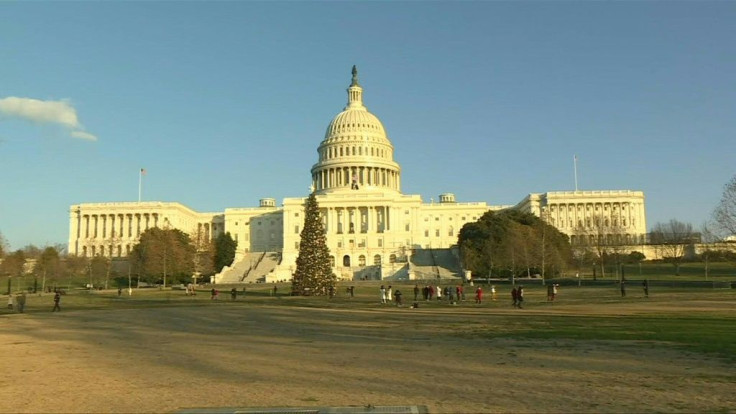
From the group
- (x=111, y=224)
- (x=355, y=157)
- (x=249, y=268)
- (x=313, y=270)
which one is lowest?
(x=313, y=270)

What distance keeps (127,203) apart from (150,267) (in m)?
69.4

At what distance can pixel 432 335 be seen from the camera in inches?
930

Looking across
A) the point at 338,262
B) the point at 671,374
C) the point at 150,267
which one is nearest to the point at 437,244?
the point at 338,262

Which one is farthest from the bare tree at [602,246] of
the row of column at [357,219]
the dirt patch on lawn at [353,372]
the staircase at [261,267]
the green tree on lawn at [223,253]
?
the dirt patch on lawn at [353,372]

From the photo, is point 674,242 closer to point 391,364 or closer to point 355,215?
point 355,215

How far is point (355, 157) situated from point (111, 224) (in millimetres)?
64153

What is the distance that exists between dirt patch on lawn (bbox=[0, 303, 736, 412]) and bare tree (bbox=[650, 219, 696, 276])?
239 ft

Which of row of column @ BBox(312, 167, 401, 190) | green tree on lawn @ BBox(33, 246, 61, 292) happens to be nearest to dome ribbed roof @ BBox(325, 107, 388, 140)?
row of column @ BBox(312, 167, 401, 190)

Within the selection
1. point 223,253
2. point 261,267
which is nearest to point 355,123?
point 223,253

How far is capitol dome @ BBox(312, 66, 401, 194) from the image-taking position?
151 m

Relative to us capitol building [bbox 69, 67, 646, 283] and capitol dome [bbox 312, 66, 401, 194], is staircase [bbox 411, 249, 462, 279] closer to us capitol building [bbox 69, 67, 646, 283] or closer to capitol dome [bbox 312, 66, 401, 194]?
us capitol building [bbox 69, 67, 646, 283]

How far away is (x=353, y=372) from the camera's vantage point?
1489 centimetres

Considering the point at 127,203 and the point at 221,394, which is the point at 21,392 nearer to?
the point at 221,394

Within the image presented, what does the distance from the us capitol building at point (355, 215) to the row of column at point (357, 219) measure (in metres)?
A: 0.22
